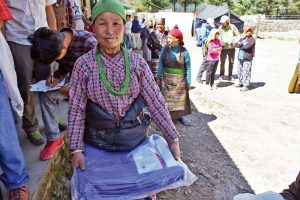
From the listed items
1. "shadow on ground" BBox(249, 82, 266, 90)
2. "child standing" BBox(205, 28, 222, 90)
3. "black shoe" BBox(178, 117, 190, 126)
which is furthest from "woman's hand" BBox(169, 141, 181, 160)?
"shadow on ground" BBox(249, 82, 266, 90)

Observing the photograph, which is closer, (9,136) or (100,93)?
(100,93)

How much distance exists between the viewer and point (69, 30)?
233 cm

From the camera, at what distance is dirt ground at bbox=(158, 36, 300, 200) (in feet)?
12.4

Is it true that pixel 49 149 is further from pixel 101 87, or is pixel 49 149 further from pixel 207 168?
pixel 207 168

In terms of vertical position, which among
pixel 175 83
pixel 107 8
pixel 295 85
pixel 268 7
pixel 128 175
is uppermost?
pixel 268 7

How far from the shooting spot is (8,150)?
6.29 ft

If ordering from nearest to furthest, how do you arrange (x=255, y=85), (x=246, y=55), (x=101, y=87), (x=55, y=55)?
(x=101, y=87), (x=55, y=55), (x=246, y=55), (x=255, y=85)

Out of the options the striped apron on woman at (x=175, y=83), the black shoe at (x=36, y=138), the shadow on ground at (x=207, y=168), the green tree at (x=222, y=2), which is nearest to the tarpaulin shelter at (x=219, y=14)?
the striped apron on woman at (x=175, y=83)

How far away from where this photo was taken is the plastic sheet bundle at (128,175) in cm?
163

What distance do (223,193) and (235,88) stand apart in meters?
5.13

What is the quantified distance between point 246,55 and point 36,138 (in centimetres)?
622

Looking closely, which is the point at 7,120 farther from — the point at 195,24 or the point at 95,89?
the point at 195,24

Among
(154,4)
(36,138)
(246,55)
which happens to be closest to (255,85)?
(246,55)

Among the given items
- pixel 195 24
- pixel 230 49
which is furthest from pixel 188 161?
pixel 195 24
